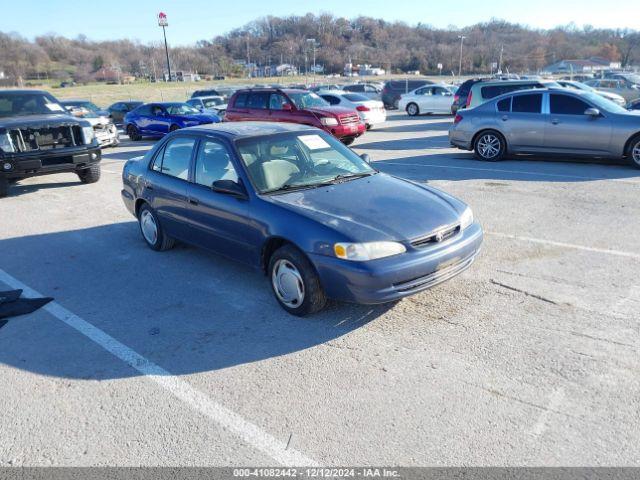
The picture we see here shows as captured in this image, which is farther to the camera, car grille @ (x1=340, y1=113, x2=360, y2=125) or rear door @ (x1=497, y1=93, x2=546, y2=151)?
car grille @ (x1=340, y1=113, x2=360, y2=125)

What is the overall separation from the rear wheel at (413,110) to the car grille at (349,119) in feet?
39.1

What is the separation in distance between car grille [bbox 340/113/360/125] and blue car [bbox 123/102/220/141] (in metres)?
5.06

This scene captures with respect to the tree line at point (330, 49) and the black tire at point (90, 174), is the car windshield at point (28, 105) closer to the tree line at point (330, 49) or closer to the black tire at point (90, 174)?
the black tire at point (90, 174)

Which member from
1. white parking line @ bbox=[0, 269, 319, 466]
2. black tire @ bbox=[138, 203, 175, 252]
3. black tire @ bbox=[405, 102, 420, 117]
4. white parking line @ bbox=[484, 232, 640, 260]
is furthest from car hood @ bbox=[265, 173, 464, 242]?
black tire @ bbox=[405, 102, 420, 117]

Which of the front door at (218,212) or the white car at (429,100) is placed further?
the white car at (429,100)

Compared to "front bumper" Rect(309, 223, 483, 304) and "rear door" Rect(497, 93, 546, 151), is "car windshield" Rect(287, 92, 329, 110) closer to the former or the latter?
"rear door" Rect(497, 93, 546, 151)

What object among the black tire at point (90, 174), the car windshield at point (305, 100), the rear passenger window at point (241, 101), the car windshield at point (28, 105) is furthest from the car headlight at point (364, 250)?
the rear passenger window at point (241, 101)

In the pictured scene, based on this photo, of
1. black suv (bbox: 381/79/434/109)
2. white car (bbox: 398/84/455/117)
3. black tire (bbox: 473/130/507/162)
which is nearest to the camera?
black tire (bbox: 473/130/507/162)

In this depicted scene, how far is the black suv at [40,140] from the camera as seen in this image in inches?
370

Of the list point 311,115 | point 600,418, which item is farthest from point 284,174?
point 311,115

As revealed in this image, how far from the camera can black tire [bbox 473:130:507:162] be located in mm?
11508

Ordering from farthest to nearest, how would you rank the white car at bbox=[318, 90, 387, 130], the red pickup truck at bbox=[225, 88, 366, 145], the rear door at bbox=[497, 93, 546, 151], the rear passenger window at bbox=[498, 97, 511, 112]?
the white car at bbox=[318, 90, 387, 130] → the red pickup truck at bbox=[225, 88, 366, 145] → the rear passenger window at bbox=[498, 97, 511, 112] → the rear door at bbox=[497, 93, 546, 151]

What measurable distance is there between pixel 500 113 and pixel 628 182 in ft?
11.1

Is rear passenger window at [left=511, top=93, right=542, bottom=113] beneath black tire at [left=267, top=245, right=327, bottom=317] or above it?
above
